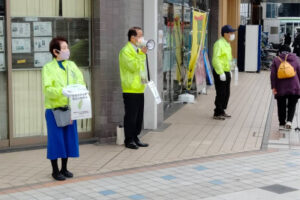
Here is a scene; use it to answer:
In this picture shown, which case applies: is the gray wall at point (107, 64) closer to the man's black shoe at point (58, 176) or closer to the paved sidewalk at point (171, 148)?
the paved sidewalk at point (171, 148)

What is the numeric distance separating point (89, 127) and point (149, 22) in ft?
6.89

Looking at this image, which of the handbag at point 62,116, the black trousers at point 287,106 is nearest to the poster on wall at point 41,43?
the handbag at point 62,116

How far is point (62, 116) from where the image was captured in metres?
6.34

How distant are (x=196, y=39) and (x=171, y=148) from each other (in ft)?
16.2

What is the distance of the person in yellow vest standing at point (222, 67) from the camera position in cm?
1071

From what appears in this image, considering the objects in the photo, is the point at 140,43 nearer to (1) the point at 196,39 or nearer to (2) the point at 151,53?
(2) the point at 151,53

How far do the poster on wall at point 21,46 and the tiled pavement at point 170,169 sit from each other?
1.46 meters

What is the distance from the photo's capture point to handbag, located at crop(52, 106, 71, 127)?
20.8 feet

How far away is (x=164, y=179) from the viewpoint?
21.7 feet

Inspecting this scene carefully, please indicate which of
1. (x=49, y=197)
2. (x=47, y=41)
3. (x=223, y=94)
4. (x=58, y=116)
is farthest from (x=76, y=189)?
(x=223, y=94)

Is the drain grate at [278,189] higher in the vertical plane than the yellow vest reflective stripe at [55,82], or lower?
lower

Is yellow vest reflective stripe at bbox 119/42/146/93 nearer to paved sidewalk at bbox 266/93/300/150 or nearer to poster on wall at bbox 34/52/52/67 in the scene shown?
poster on wall at bbox 34/52/52/67

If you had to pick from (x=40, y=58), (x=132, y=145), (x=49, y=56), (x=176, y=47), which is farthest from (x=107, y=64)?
(x=176, y=47)

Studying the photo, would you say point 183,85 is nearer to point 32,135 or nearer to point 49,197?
point 32,135
